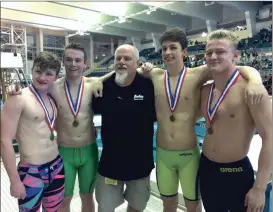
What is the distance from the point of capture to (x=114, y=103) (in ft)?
7.49

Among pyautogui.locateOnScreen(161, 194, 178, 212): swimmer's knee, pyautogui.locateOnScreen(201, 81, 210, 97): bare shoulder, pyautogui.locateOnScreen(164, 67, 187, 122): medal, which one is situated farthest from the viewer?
pyautogui.locateOnScreen(161, 194, 178, 212): swimmer's knee

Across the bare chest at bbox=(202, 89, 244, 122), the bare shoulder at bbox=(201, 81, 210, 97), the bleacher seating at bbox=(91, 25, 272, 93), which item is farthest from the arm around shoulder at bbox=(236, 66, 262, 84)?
the bleacher seating at bbox=(91, 25, 272, 93)

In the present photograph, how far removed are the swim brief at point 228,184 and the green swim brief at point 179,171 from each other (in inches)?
10.3

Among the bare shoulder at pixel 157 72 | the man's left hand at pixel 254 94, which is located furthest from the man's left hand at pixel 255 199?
the bare shoulder at pixel 157 72

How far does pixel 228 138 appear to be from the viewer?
1896 mm

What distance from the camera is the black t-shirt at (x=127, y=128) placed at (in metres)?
2.26

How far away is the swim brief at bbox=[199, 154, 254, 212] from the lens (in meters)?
1.89

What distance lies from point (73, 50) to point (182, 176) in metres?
1.44

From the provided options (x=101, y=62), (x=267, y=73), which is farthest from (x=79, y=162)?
(x=101, y=62)

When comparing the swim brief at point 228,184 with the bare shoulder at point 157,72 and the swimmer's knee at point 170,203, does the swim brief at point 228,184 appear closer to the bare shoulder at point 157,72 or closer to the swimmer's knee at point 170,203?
the swimmer's knee at point 170,203

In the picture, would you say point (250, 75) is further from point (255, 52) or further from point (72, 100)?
point (255, 52)

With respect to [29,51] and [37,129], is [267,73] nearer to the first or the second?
[37,129]

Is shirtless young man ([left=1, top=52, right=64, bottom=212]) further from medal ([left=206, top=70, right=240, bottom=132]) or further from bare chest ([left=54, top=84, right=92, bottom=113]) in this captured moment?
medal ([left=206, top=70, right=240, bottom=132])

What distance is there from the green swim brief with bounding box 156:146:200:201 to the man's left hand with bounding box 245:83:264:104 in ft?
2.39
